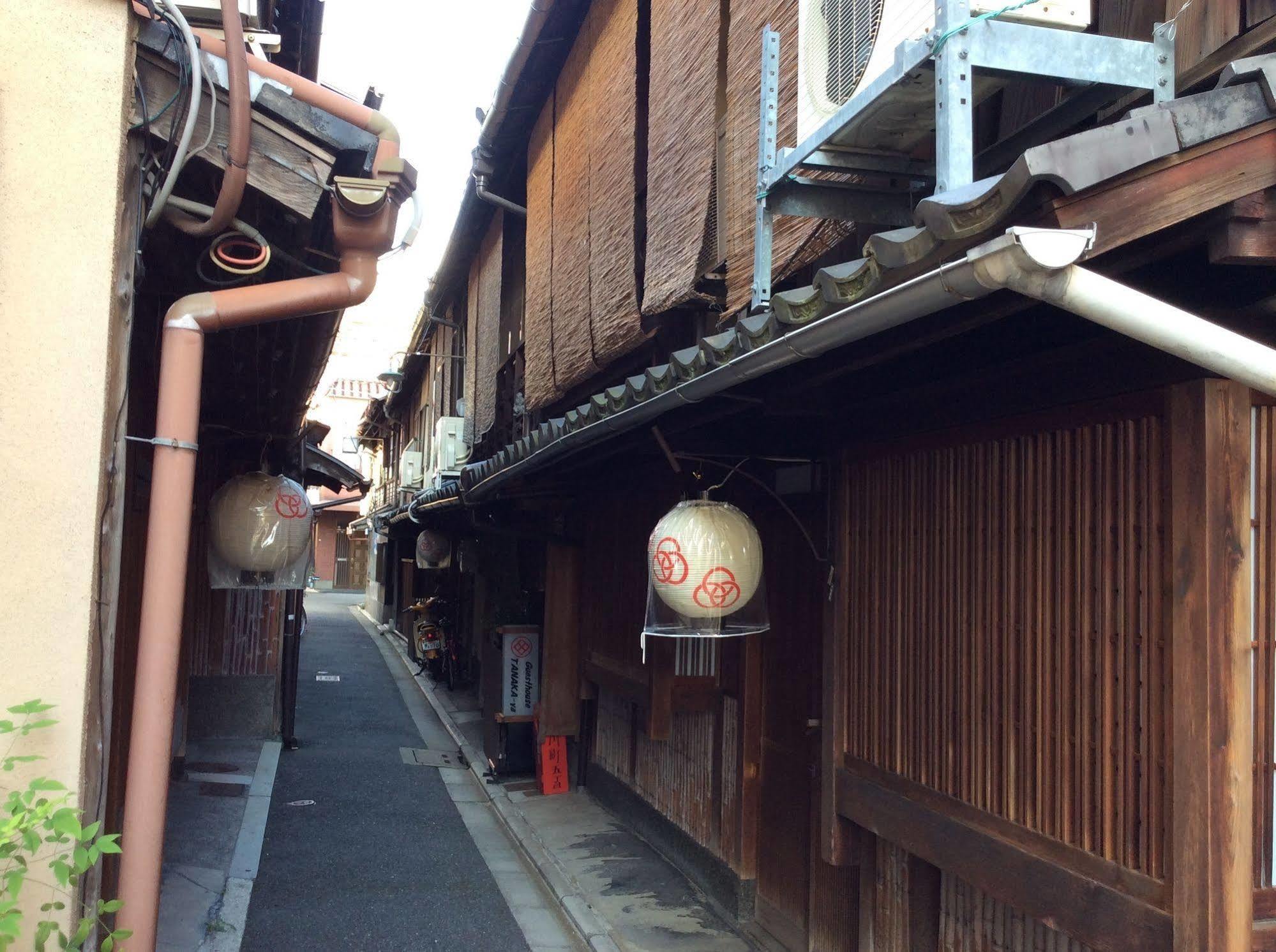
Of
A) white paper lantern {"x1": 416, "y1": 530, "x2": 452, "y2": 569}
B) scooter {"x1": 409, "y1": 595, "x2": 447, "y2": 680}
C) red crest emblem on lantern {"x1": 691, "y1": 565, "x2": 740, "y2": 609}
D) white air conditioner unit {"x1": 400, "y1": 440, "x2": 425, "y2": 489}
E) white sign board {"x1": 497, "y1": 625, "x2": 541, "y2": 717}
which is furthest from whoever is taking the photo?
white air conditioner unit {"x1": 400, "y1": 440, "x2": 425, "y2": 489}

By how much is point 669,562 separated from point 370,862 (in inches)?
249

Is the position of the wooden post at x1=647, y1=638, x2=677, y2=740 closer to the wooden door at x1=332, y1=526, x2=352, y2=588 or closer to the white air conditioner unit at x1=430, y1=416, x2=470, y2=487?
the white air conditioner unit at x1=430, y1=416, x2=470, y2=487

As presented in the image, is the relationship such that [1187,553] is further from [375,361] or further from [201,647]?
[375,361]

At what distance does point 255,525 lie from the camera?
8.50 m

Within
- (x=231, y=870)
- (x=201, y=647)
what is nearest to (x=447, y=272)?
(x=201, y=647)

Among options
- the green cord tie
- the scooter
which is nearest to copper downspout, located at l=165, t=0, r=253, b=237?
the green cord tie

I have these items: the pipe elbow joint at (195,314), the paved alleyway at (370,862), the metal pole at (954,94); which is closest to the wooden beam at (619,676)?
the paved alleyway at (370,862)

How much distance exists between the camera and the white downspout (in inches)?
102

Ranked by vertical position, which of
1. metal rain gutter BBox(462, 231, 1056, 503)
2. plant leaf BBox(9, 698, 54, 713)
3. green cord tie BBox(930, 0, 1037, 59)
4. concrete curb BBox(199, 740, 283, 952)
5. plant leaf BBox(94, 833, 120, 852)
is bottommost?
concrete curb BBox(199, 740, 283, 952)

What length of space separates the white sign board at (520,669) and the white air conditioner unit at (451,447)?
20.6 feet

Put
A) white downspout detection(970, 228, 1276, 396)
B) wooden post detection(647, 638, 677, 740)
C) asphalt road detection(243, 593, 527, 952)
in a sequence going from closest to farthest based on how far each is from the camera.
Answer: white downspout detection(970, 228, 1276, 396), asphalt road detection(243, 593, 527, 952), wooden post detection(647, 638, 677, 740)

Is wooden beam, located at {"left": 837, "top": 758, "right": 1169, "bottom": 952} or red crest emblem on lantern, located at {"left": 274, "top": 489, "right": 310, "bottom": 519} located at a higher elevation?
red crest emblem on lantern, located at {"left": 274, "top": 489, "right": 310, "bottom": 519}

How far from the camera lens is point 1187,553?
3.39 meters

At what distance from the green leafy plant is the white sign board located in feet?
29.5
